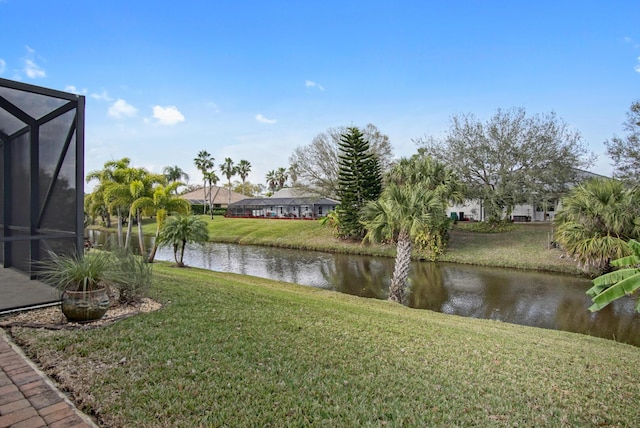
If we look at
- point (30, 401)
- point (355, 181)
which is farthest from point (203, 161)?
→ point (30, 401)

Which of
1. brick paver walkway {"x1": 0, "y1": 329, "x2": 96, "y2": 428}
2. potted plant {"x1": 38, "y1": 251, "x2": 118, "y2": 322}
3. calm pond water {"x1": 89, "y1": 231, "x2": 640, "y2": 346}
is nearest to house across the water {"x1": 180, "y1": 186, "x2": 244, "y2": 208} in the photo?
calm pond water {"x1": 89, "y1": 231, "x2": 640, "y2": 346}

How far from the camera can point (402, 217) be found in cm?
965

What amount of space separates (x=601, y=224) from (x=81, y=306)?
16.0 meters

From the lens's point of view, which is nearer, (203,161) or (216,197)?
(203,161)

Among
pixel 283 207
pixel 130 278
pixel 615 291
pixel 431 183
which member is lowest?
pixel 130 278

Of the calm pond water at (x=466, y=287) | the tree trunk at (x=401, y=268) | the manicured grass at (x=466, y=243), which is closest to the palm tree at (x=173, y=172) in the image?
the manicured grass at (x=466, y=243)

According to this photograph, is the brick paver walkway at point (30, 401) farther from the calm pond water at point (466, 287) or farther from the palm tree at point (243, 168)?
the palm tree at point (243, 168)

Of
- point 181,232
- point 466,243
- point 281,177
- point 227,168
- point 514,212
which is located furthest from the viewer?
point 281,177

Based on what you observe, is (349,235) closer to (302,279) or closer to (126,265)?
(302,279)

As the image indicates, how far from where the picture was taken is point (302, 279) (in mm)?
13742

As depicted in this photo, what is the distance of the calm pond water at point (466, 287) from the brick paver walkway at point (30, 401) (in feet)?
28.8

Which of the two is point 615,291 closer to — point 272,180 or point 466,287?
point 466,287

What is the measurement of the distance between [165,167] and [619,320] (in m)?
68.6

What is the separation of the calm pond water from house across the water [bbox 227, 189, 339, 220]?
67.4 ft
